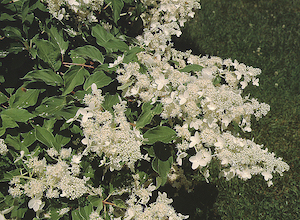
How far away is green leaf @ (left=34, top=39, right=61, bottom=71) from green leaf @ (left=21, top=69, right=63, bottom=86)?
3.7 inches

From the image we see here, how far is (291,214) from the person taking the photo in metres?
2.85

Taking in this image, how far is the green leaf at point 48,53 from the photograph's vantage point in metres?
1.51

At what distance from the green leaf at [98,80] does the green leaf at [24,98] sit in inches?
11.5

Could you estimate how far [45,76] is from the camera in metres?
1.49

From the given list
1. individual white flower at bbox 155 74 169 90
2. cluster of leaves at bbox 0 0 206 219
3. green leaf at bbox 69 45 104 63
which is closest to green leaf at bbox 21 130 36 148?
cluster of leaves at bbox 0 0 206 219

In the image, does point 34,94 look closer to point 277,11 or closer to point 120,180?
point 120,180

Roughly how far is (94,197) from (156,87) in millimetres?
680

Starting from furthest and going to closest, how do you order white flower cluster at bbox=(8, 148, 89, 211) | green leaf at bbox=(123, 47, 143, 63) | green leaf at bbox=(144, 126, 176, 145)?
green leaf at bbox=(123, 47, 143, 63) → green leaf at bbox=(144, 126, 176, 145) → white flower cluster at bbox=(8, 148, 89, 211)

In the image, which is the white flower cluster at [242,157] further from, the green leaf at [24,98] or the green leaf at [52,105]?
the green leaf at [24,98]

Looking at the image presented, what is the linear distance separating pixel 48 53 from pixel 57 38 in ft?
0.51

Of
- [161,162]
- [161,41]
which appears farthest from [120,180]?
[161,41]

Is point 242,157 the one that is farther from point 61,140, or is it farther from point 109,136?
point 61,140

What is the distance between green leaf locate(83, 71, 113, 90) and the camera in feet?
4.99

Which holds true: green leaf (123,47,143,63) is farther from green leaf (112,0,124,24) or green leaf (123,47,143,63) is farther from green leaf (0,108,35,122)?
green leaf (0,108,35,122)
